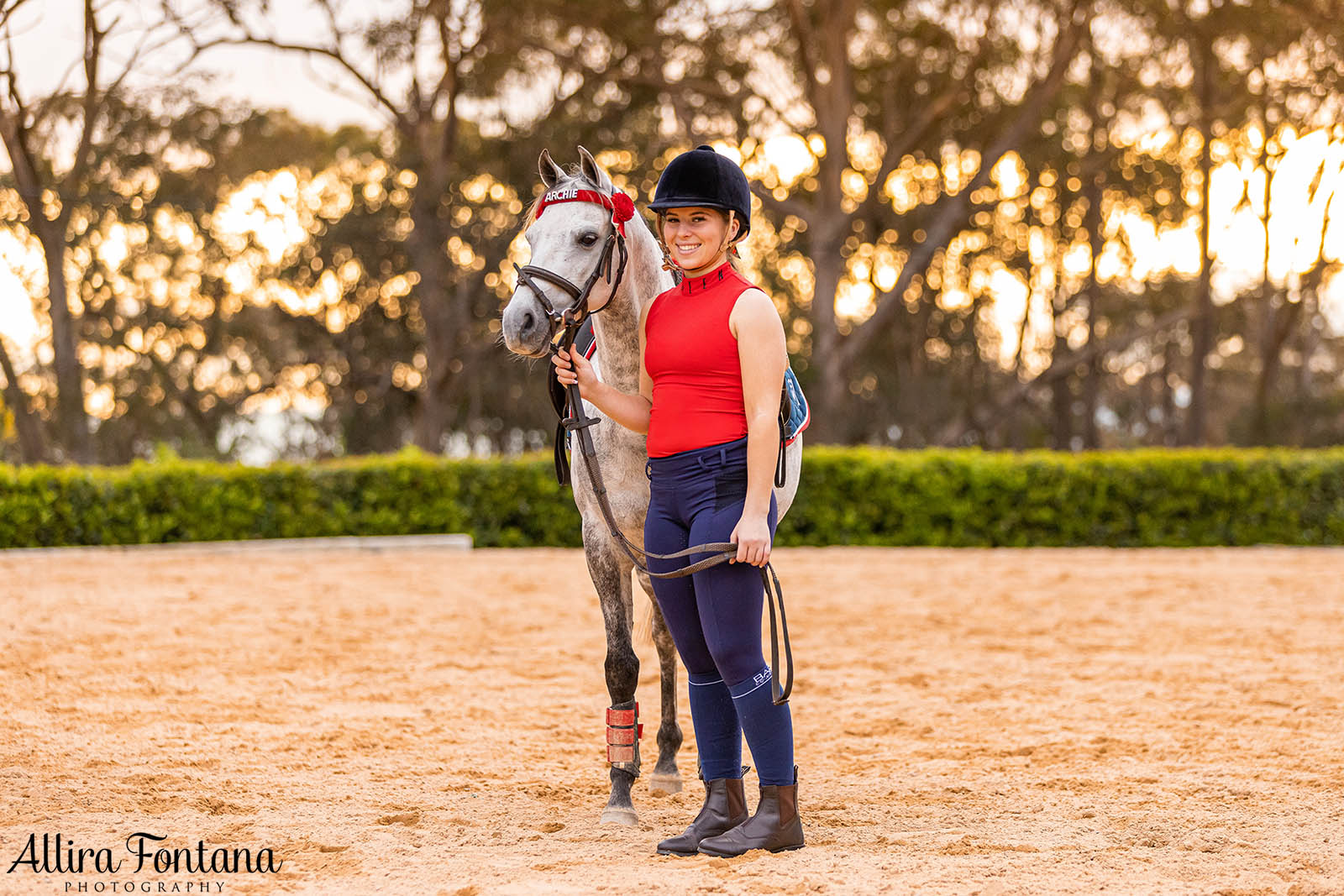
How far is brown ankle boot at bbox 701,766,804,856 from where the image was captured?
131 inches

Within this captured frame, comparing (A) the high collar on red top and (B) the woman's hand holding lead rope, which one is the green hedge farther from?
(B) the woman's hand holding lead rope

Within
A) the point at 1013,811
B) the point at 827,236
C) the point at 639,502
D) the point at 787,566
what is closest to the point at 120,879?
the point at 639,502

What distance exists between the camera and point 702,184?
10.6 feet

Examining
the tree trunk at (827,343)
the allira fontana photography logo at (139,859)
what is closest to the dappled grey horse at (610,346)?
the allira fontana photography logo at (139,859)

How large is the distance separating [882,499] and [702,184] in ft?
33.2

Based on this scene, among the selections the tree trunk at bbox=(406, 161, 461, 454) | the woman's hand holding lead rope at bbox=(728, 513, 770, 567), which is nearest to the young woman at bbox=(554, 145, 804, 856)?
the woman's hand holding lead rope at bbox=(728, 513, 770, 567)

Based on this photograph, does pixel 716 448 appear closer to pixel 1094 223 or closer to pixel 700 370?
pixel 700 370

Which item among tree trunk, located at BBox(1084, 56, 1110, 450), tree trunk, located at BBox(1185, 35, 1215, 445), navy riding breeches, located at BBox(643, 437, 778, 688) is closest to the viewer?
navy riding breeches, located at BBox(643, 437, 778, 688)

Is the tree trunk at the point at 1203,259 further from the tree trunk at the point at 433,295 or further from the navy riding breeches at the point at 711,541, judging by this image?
the navy riding breeches at the point at 711,541

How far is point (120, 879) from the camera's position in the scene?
322 centimetres

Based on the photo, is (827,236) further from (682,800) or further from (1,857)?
(1,857)

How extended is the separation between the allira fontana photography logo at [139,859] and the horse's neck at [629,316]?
1.68 meters

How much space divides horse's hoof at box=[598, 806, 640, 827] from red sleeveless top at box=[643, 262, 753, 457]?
1.25 meters

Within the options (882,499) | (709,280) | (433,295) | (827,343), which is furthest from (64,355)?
(709,280)
